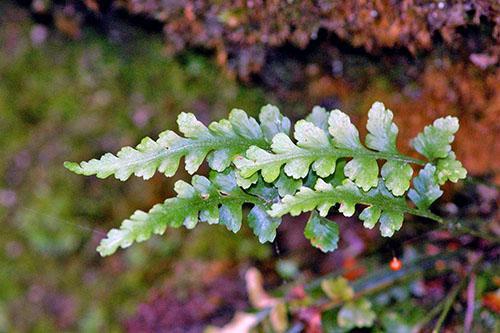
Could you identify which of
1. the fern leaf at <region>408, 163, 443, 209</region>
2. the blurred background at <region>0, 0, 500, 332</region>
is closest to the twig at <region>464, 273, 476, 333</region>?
the blurred background at <region>0, 0, 500, 332</region>

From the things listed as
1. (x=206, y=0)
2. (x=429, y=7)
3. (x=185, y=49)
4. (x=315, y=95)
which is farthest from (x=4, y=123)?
(x=429, y=7)

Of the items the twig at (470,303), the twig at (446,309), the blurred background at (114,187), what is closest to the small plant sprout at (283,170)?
the twig at (446,309)

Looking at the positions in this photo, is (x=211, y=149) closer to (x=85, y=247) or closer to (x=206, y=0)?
(x=206, y=0)

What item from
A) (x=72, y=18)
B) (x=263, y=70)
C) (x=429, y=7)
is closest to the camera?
(x=429, y=7)

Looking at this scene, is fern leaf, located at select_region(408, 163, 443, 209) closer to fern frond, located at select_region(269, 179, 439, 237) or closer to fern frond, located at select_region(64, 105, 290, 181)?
fern frond, located at select_region(269, 179, 439, 237)

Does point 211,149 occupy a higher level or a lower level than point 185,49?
higher

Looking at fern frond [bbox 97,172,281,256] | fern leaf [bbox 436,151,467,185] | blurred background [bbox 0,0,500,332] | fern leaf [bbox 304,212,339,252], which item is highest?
fern leaf [bbox 436,151,467,185]

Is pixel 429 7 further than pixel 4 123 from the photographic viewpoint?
No

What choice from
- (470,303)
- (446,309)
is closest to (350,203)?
(446,309)

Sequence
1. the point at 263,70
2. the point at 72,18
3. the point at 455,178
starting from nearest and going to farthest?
the point at 455,178, the point at 263,70, the point at 72,18
